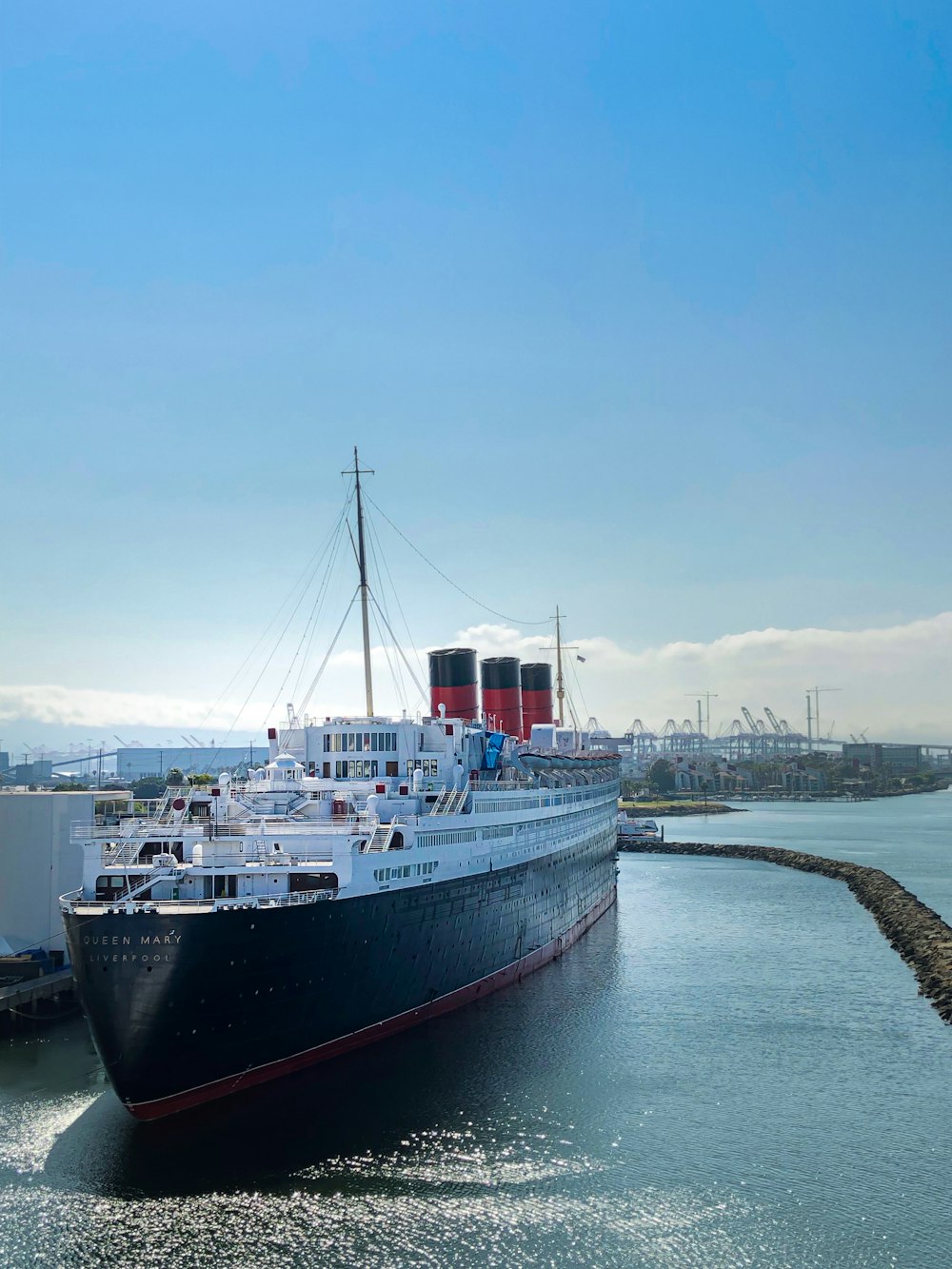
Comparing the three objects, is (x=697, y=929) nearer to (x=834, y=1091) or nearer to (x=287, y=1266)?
(x=834, y=1091)

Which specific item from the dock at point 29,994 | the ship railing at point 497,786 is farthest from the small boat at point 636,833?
the dock at point 29,994

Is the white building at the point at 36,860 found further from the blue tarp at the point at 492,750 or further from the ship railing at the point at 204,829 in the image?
the blue tarp at the point at 492,750

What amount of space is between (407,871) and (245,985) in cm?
634

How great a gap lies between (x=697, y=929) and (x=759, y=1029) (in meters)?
18.8

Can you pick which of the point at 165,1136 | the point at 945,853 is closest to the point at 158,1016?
the point at 165,1136

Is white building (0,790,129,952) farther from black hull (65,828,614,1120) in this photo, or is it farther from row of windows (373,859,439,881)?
black hull (65,828,614,1120)

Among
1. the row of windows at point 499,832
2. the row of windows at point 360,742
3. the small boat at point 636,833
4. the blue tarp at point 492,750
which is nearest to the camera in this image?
the row of windows at point 499,832

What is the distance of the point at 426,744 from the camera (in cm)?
3534

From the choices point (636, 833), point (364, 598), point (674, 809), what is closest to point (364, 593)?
point (364, 598)

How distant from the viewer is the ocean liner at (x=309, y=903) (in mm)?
22281

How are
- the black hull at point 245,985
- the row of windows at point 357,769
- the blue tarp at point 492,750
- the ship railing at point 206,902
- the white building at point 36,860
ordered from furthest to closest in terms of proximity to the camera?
1. the blue tarp at point 492,750
2. the white building at point 36,860
3. the row of windows at point 357,769
4. the ship railing at point 206,902
5. the black hull at point 245,985

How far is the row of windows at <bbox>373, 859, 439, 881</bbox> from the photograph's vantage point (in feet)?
87.7

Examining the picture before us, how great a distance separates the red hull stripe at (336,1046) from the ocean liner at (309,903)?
0.21ft

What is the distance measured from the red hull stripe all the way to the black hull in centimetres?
4
